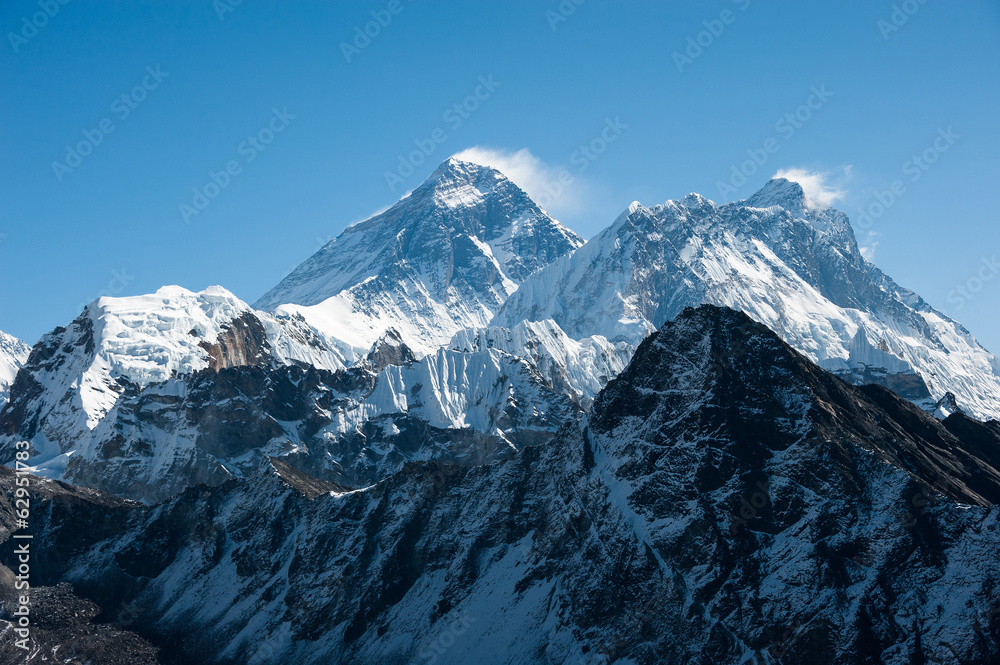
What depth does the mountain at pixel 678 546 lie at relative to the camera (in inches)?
4754

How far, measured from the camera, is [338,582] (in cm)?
Result: 18375

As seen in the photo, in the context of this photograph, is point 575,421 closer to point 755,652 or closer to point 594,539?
point 594,539

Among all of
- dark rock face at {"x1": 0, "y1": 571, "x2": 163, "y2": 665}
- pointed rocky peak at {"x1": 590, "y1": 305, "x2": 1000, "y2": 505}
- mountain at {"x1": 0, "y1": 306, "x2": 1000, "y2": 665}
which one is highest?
pointed rocky peak at {"x1": 590, "y1": 305, "x2": 1000, "y2": 505}

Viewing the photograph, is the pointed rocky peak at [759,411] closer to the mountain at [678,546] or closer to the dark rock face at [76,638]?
the mountain at [678,546]

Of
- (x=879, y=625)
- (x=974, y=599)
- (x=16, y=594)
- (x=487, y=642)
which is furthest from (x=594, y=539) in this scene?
(x=16, y=594)

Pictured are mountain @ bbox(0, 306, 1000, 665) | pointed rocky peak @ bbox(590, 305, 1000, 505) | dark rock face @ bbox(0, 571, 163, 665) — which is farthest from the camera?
dark rock face @ bbox(0, 571, 163, 665)

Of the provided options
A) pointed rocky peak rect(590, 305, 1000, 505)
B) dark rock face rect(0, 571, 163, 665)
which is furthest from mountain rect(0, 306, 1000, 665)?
dark rock face rect(0, 571, 163, 665)

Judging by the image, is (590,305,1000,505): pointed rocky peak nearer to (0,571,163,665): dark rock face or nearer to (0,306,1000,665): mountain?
(0,306,1000,665): mountain

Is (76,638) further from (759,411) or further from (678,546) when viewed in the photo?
(759,411)

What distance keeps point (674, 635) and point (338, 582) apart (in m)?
Result: 75.1

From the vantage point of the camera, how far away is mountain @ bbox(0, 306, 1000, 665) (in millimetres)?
120750

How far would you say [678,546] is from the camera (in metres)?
142

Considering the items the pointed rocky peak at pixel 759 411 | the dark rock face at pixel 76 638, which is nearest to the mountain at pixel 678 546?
the pointed rocky peak at pixel 759 411

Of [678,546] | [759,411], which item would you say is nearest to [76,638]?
[678,546]
